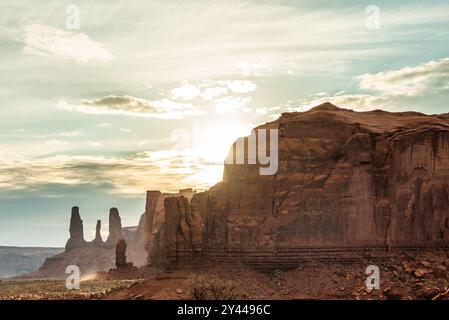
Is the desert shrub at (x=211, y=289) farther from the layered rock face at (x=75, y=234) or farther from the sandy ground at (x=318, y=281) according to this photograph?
the layered rock face at (x=75, y=234)

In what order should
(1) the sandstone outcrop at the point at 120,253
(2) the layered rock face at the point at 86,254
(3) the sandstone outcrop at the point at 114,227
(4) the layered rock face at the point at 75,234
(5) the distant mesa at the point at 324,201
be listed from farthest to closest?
(3) the sandstone outcrop at the point at 114,227 < (4) the layered rock face at the point at 75,234 < (2) the layered rock face at the point at 86,254 < (1) the sandstone outcrop at the point at 120,253 < (5) the distant mesa at the point at 324,201

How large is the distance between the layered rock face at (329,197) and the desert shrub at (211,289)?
26.6ft

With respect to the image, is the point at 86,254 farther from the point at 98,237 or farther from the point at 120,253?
the point at 120,253

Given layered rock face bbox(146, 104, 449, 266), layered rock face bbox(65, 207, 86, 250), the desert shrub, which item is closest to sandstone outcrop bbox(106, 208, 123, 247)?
layered rock face bbox(65, 207, 86, 250)

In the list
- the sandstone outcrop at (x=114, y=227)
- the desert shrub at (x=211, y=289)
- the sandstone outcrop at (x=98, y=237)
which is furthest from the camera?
the sandstone outcrop at (x=114, y=227)

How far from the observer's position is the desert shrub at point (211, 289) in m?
59.3

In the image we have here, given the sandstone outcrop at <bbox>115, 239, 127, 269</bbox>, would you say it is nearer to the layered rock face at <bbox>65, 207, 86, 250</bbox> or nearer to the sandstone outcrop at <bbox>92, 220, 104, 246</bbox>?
the layered rock face at <bbox>65, 207, 86, 250</bbox>

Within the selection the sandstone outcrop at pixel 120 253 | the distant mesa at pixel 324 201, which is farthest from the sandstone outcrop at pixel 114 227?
the distant mesa at pixel 324 201

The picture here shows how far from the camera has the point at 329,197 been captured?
71.4m

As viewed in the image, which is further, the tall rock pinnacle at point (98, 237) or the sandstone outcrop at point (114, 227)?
the sandstone outcrop at point (114, 227)

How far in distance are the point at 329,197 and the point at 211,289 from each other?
18.1 m

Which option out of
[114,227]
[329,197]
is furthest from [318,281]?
[114,227]
